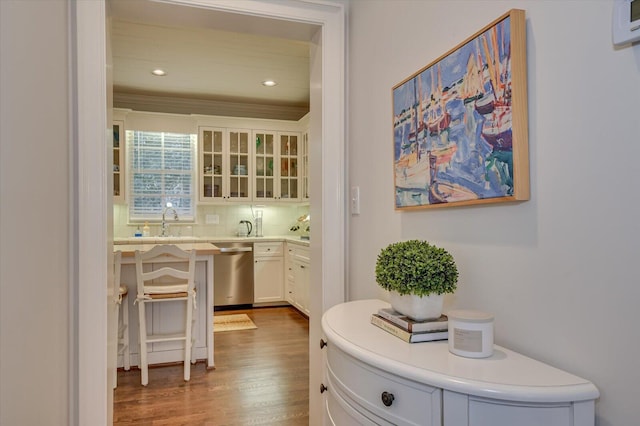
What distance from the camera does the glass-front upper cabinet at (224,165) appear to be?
557 cm

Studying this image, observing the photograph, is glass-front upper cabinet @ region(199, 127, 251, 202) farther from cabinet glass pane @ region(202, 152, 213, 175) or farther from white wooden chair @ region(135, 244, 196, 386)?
white wooden chair @ region(135, 244, 196, 386)

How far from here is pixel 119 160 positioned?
5273 mm

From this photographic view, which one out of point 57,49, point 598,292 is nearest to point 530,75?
point 598,292

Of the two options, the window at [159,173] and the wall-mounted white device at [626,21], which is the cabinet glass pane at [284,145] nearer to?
the window at [159,173]

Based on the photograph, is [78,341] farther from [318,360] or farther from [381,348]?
[381,348]

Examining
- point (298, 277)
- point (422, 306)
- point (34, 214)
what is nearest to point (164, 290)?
point (34, 214)

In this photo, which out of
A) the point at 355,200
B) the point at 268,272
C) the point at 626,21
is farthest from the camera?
the point at 268,272

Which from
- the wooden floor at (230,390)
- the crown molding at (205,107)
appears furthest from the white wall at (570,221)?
the crown molding at (205,107)

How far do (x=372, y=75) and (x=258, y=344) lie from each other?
9.49 ft

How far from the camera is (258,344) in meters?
3.86

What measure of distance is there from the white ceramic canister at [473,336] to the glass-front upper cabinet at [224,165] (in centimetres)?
498

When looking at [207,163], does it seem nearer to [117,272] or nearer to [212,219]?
[212,219]

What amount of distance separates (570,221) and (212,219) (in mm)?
5404

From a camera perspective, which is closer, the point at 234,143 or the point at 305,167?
the point at 234,143
